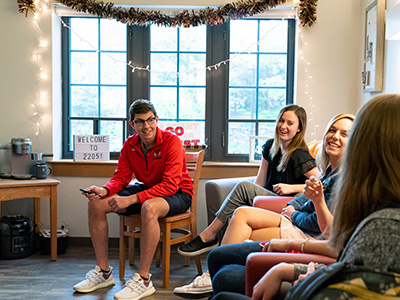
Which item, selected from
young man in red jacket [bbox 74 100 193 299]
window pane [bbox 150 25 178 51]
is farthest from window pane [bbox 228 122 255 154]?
young man in red jacket [bbox 74 100 193 299]

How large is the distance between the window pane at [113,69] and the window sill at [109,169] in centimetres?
77

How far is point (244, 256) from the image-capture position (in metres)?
2.26

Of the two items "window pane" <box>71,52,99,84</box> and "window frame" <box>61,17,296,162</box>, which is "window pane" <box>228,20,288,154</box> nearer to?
"window frame" <box>61,17,296,162</box>

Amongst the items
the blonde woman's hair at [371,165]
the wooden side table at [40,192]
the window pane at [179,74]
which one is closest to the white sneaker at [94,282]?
the wooden side table at [40,192]

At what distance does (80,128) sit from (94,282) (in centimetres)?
176

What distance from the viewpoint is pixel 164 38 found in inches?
179

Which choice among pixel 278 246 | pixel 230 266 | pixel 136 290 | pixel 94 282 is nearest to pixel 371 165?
pixel 278 246

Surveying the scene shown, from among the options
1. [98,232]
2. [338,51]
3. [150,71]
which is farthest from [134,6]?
[98,232]

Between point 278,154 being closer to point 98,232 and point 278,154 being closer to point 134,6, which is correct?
point 98,232

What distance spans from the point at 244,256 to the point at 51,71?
9.06 ft

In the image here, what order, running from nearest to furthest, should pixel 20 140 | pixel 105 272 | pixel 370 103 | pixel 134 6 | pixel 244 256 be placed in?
pixel 370 103 → pixel 244 256 → pixel 105 272 → pixel 20 140 → pixel 134 6

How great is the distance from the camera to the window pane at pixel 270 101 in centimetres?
454

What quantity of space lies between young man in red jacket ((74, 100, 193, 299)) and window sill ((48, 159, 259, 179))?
704 millimetres

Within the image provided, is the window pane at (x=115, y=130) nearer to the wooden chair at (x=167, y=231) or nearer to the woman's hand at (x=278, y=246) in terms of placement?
the wooden chair at (x=167, y=231)
